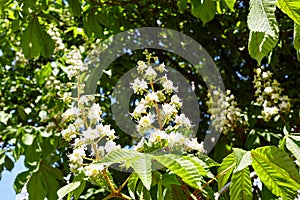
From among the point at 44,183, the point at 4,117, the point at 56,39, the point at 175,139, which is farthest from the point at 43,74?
the point at 175,139

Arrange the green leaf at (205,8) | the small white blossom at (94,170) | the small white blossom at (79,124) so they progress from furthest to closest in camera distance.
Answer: the green leaf at (205,8), the small white blossom at (79,124), the small white blossom at (94,170)

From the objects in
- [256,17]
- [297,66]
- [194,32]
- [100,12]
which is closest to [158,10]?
[194,32]

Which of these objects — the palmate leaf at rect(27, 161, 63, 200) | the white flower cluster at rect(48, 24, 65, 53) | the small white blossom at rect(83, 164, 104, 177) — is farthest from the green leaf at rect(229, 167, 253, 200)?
the white flower cluster at rect(48, 24, 65, 53)

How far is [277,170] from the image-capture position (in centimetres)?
76

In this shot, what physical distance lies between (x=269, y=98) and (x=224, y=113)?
0.18 m

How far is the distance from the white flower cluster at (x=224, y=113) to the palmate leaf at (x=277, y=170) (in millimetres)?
944

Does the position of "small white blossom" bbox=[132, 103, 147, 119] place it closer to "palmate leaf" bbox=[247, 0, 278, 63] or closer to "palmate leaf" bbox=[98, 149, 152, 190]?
"palmate leaf" bbox=[98, 149, 152, 190]

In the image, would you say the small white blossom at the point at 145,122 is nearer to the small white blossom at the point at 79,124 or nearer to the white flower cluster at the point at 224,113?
Answer: the small white blossom at the point at 79,124

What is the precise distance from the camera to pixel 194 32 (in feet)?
7.88

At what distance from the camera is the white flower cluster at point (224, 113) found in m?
1.74

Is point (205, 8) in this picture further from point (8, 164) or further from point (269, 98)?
point (8, 164)

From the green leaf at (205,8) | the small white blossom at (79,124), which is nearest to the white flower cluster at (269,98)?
the green leaf at (205,8)

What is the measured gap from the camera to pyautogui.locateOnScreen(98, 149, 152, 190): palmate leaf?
0.68 meters

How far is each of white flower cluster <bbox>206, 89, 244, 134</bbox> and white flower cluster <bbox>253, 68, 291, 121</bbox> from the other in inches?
3.8
